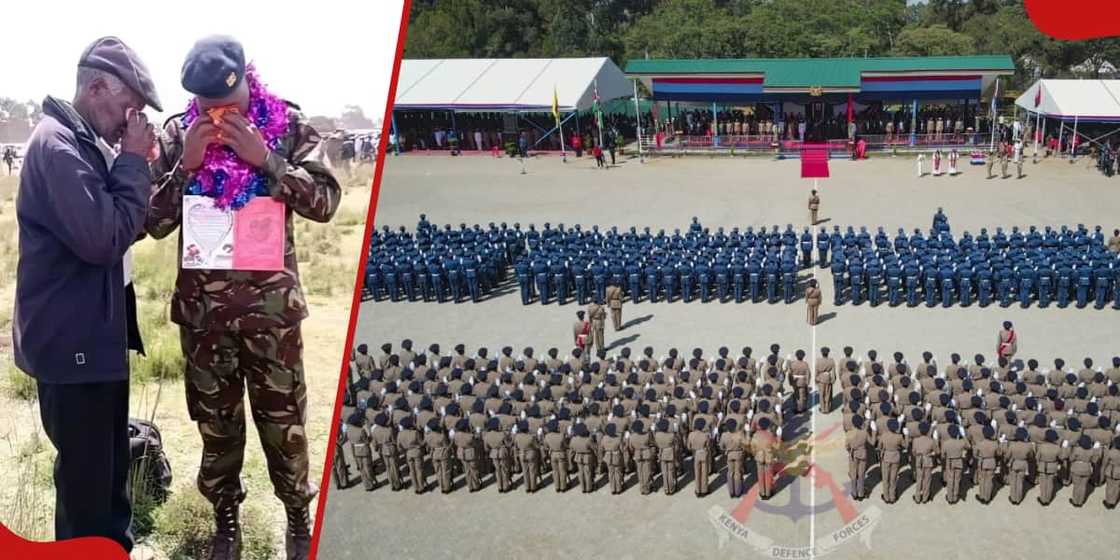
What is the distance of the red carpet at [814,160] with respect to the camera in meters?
27.1

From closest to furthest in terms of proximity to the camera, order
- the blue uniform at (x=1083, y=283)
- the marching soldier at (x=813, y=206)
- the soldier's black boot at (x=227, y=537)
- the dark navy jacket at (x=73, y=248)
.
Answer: the dark navy jacket at (x=73, y=248) → the soldier's black boot at (x=227, y=537) → the blue uniform at (x=1083, y=283) → the marching soldier at (x=813, y=206)

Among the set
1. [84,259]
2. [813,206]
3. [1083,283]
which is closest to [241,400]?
[84,259]

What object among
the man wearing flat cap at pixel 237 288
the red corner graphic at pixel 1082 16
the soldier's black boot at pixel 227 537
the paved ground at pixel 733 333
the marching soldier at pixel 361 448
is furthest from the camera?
the marching soldier at pixel 361 448

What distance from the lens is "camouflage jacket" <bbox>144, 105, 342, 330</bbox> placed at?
3.22 m

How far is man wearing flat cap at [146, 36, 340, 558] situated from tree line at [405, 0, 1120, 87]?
142 feet

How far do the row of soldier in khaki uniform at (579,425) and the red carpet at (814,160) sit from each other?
1752cm

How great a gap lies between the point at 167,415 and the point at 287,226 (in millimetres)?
3207

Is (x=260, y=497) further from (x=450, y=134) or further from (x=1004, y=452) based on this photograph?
(x=450, y=134)

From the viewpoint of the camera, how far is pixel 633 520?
851cm

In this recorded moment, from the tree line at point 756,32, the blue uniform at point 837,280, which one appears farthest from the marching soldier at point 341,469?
the tree line at point 756,32

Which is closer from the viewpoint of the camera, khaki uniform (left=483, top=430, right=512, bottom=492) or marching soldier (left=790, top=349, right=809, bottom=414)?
khaki uniform (left=483, top=430, right=512, bottom=492)

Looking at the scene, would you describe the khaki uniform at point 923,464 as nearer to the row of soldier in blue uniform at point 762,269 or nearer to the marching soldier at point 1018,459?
the marching soldier at point 1018,459

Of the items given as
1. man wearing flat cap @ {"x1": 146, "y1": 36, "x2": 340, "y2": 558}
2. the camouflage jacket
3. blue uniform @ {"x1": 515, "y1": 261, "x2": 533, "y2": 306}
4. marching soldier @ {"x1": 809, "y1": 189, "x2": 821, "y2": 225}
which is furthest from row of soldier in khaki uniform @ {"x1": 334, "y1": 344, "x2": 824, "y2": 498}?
marching soldier @ {"x1": 809, "y1": 189, "x2": 821, "y2": 225}

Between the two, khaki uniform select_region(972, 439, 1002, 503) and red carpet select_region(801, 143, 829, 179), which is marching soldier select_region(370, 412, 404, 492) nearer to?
khaki uniform select_region(972, 439, 1002, 503)
